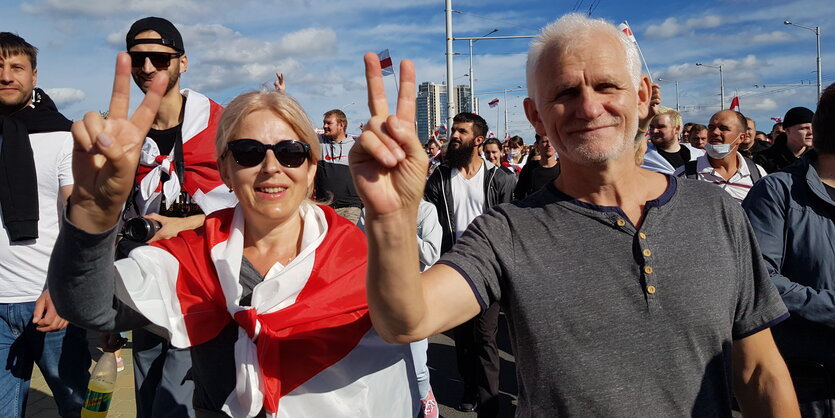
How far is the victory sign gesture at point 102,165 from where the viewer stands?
1414mm

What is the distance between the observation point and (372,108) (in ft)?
4.45

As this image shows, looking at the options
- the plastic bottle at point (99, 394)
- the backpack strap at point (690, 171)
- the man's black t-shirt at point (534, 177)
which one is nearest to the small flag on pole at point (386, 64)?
the man's black t-shirt at point (534, 177)

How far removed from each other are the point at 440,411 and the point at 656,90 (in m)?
3.33

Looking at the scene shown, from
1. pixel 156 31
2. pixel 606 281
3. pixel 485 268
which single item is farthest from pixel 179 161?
pixel 606 281

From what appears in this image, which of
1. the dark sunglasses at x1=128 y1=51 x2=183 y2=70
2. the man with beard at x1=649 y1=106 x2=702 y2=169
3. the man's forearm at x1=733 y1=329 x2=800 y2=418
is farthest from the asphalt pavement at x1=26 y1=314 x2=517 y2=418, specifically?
the man's forearm at x1=733 y1=329 x2=800 y2=418

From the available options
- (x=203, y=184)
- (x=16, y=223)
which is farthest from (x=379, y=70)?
(x=16, y=223)

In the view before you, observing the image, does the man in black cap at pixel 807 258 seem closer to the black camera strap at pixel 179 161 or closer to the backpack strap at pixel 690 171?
the backpack strap at pixel 690 171

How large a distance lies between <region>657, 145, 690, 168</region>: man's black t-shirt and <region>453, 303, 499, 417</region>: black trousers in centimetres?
311

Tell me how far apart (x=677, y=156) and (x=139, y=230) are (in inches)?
238

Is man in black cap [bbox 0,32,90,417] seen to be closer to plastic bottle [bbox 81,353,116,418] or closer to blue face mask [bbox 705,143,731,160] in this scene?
plastic bottle [bbox 81,353,116,418]

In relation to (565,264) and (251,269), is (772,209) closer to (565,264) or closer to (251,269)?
(565,264)

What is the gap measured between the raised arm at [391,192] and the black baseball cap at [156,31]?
2.11m

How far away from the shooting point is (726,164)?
502 cm

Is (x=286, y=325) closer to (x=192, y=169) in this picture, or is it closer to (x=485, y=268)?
(x=485, y=268)
